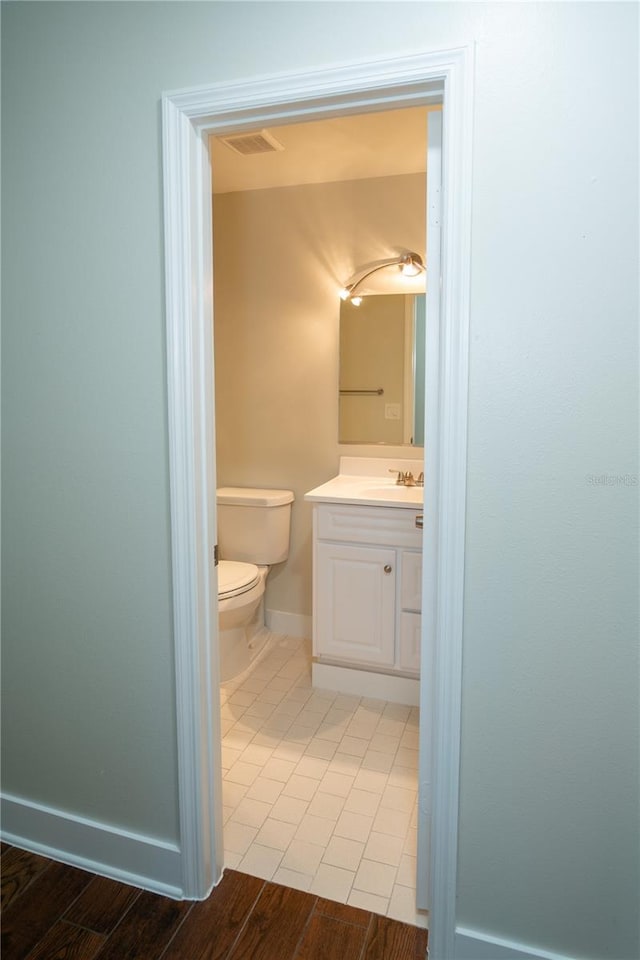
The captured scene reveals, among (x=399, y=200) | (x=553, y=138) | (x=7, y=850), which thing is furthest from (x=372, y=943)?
(x=399, y=200)

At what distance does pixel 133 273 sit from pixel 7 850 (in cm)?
168

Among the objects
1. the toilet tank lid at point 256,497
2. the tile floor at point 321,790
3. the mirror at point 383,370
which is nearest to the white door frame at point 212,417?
the tile floor at point 321,790

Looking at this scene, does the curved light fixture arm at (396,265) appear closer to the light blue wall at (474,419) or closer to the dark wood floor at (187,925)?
the light blue wall at (474,419)

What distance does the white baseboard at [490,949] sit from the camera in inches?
55.1

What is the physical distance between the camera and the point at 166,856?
1674 millimetres

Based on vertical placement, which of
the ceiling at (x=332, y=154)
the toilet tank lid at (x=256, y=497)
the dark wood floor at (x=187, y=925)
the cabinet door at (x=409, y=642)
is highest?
Result: the ceiling at (x=332, y=154)

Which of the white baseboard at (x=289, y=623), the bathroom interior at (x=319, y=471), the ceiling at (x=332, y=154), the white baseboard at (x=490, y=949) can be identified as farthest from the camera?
the white baseboard at (x=289, y=623)

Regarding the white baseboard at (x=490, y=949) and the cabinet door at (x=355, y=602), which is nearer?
the white baseboard at (x=490, y=949)

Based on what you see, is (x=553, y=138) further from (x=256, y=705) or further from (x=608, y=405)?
(x=256, y=705)

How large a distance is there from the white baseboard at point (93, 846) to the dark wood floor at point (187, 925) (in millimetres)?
33

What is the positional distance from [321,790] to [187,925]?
0.63 m

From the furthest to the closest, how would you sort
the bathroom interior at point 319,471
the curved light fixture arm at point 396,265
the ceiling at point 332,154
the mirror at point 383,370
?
the mirror at point 383,370
the curved light fixture arm at point 396,265
the ceiling at point 332,154
the bathroom interior at point 319,471

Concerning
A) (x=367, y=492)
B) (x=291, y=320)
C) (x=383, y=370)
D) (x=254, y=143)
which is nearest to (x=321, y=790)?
(x=367, y=492)

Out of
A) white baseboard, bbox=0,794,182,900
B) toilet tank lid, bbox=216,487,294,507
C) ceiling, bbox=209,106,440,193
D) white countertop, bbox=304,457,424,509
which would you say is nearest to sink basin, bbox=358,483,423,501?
white countertop, bbox=304,457,424,509
